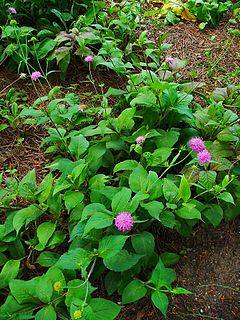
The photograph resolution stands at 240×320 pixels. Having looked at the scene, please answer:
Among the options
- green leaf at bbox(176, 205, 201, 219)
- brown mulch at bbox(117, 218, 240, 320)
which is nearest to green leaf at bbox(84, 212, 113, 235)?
green leaf at bbox(176, 205, 201, 219)

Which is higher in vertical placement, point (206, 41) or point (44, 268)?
point (206, 41)

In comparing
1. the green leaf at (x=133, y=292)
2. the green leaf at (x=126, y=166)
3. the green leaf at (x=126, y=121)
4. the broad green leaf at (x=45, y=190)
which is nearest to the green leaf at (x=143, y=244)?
the green leaf at (x=133, y=292)

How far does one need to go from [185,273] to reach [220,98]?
111cm

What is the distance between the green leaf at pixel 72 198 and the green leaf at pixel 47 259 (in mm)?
239

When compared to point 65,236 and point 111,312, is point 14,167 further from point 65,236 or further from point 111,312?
point 111,312

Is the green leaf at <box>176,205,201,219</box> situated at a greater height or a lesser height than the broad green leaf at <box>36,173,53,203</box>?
greater

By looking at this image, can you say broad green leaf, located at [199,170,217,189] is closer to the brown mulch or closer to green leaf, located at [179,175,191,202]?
green leaf, located at [179,175,191,202]

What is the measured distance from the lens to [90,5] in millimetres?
3064

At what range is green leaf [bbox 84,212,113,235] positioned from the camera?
1.55m

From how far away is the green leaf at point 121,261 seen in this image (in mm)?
1603

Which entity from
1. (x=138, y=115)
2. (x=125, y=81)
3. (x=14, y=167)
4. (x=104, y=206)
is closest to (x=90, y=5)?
(x=125, y=81)

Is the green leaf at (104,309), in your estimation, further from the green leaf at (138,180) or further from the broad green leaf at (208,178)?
the broad green leaf at (208,178)

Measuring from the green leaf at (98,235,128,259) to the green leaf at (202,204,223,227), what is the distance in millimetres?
479

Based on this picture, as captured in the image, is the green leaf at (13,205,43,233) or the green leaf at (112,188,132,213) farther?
the green leaf at (13,205,43,233)
